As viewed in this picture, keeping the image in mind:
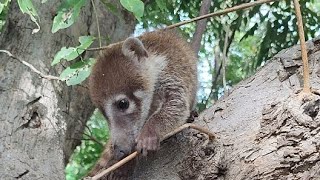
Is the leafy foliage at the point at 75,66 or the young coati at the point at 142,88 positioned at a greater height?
the young coati at the point at 142,88

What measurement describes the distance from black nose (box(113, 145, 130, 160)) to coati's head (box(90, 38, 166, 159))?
0.15 meters

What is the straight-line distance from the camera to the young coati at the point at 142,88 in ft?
9.29

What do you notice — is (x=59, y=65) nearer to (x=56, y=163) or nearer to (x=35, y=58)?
(x=35, y=58)

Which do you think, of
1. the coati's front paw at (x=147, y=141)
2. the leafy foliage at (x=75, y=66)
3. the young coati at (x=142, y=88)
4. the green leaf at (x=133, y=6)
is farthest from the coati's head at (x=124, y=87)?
the green leaf at (x=133, y=6)

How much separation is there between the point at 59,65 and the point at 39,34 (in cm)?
21

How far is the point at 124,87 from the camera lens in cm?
299

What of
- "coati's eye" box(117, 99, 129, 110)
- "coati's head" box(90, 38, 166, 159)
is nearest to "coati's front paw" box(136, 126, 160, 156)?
"coati's head" box(90, 38, 166, 159)

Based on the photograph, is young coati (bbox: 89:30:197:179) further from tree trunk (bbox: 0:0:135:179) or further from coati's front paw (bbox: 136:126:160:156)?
tree trunk (bbox: 0:0:135:179)

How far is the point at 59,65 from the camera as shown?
329 centimetres

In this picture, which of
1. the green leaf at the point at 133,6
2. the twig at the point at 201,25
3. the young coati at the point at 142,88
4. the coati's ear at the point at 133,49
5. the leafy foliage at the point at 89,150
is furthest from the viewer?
the leafy foliage at the point at 89,150

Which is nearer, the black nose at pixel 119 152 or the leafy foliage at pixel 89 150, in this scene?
the black nose at pixel 119 152

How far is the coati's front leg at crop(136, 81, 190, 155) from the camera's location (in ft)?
8.02

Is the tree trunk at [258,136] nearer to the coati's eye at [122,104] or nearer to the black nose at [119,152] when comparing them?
the black nose at [119,152]

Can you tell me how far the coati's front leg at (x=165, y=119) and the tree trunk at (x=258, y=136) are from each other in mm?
78
